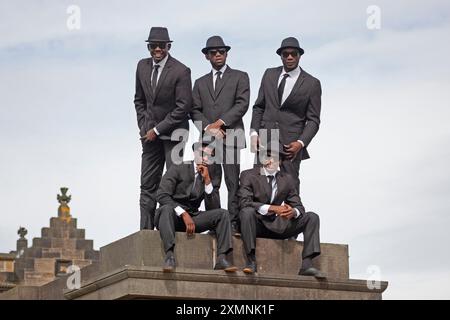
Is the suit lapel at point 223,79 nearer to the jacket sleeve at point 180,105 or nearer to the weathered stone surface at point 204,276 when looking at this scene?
the jacket sleeve at point 180,105

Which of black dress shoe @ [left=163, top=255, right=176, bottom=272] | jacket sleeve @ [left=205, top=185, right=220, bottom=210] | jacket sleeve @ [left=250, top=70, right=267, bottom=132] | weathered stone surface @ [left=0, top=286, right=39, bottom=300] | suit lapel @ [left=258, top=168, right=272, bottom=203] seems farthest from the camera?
weathered stone surface @ [left=0, top=286, right=39, bottom=300]

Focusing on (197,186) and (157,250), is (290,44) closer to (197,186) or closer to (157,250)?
(197,186)

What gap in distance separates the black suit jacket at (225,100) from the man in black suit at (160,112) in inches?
11.0

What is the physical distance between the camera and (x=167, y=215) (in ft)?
91.9

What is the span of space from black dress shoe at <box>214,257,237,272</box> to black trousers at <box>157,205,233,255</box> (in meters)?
0.13

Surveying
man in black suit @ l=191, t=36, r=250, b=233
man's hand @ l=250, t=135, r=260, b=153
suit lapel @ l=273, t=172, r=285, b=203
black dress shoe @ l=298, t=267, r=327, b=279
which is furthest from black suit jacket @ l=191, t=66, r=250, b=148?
black dress shoe @ l=298, t=267, r=327, b=279

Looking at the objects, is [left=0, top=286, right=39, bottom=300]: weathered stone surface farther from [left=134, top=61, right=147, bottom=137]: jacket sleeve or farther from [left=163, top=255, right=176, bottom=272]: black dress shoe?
[left=163, top=255, right=176, bottom=272]: black dress shoe

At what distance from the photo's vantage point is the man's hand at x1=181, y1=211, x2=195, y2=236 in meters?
28.2

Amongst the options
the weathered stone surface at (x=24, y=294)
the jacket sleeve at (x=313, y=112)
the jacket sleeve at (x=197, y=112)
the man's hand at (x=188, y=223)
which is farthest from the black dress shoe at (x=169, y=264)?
the weathered stone surface at (x=24, y=294)

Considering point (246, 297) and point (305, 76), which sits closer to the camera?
point (246, 297)
